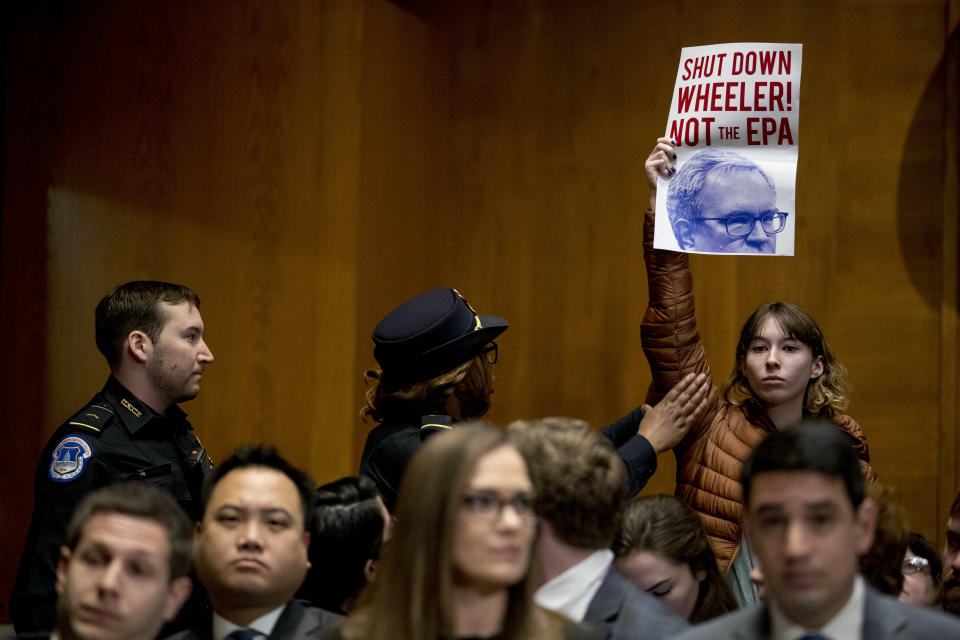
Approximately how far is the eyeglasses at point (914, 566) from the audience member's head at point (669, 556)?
2.08 ft

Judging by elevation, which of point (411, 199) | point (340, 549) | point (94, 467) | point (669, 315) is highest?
point (411, 199)

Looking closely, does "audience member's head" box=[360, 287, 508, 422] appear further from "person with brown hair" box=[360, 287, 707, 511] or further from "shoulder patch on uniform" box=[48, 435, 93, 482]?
"shoulder patch on uniform" box=[48, 435, 93, 482]

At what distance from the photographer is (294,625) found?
2789 millimetres

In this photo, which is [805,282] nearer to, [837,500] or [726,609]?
[726,609]

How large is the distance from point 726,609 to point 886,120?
2.50 metres

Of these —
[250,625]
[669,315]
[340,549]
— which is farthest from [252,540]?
[669,315]

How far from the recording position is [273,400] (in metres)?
5.25

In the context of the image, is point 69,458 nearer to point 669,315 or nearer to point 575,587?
point 575,587

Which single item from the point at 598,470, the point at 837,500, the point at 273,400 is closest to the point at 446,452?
the point at 598,470

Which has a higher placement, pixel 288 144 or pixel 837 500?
pixel 288 144

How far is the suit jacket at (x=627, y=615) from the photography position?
263cm

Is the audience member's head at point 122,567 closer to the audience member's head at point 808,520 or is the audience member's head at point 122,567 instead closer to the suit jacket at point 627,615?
the suit jacket at point 627,615

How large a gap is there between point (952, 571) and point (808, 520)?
158 centimetres

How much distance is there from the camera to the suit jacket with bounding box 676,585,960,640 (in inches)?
89.5
